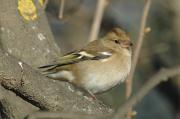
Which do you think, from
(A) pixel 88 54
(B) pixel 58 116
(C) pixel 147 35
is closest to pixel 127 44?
(A) pixel 88 54

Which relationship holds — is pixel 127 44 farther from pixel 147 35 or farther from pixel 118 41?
pixel 147 35

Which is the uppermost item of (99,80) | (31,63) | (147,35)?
(31,63)

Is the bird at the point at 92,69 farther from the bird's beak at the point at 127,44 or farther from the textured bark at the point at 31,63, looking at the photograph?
the textured bark at the point at 31,63

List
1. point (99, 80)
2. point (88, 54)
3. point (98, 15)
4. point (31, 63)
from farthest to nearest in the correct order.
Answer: point (88, 54)
point (99, 80)
point (98, 15)
point (31, 63)

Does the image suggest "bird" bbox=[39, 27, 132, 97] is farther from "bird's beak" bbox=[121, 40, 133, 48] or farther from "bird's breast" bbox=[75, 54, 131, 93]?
"bird's beak" bbox=[121, 40, 133, 48]

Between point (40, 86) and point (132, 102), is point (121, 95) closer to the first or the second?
point (40, 86)

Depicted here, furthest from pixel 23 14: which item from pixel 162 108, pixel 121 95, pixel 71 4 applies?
pixel 162 108

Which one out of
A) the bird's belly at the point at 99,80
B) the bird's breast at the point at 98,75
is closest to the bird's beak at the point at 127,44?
the bird's breast at the point at 98,75
